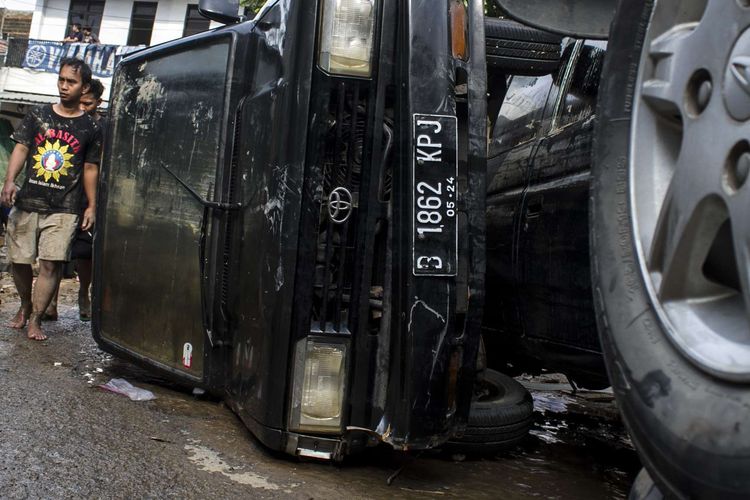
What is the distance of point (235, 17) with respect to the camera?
3531 mm

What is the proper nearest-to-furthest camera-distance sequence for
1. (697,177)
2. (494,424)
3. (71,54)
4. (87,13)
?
(697,177) < (494,424) < (71,54) < (87,13)

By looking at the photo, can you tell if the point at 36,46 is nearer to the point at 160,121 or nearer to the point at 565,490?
the point at 160,121

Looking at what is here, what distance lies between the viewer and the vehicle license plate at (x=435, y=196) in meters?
2.67

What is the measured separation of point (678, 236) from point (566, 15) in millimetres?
1017

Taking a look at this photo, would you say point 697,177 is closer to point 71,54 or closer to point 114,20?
point 71,54

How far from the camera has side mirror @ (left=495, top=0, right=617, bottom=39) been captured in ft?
7.55

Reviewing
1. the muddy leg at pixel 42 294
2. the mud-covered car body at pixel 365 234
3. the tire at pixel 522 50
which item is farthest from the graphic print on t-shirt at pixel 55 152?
the tire at pixel 522 50

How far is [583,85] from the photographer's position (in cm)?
290

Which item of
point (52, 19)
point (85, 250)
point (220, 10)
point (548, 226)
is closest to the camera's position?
point (548, 226)

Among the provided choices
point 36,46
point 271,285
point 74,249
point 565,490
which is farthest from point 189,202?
point 36,46

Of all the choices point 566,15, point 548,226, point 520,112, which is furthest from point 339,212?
point 520,112

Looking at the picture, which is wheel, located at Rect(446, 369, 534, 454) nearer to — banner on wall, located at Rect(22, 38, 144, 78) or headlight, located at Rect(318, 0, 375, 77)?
headlight, located at Rect(318, 0, 375, 77)

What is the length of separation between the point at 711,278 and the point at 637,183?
0.27 m

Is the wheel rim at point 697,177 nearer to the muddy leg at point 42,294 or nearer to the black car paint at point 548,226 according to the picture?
the black car paint at point 548,226
